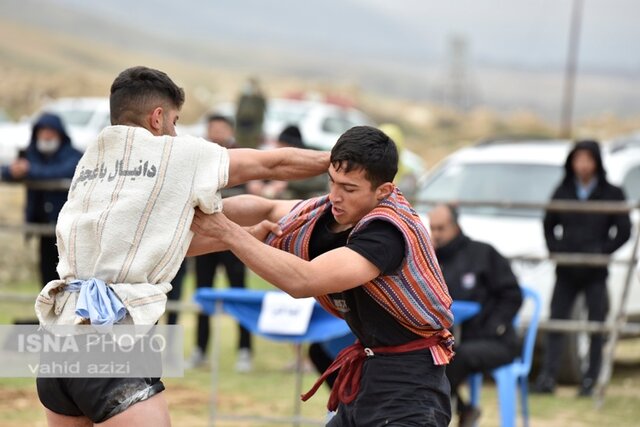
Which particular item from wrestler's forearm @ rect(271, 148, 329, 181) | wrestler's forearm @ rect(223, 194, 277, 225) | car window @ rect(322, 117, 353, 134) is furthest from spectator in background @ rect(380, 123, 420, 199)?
car window @ rect(322, 117, 353, 134)

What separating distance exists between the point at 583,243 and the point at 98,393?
5.98 metres

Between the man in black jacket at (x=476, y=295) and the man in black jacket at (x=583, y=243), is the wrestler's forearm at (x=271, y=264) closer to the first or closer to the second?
the man in black jacket at (x=476, y=295)

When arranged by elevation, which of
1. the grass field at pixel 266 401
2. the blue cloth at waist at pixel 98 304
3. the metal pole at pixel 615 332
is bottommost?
the grass field at pixel 266 401

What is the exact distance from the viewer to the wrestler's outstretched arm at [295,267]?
13.3ft

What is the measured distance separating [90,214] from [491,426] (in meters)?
4.82

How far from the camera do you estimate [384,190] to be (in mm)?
4262

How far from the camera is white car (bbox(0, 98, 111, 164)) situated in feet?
69.0

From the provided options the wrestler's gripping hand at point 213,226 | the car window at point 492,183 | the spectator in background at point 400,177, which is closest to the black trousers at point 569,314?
the car window at point 492,183

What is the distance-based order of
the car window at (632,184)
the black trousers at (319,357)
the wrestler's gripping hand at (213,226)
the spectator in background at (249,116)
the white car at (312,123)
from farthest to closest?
the white car at (312,123) → the spectator in background at (249,116) → the car window at (632,184) → the black trousers at (319,357) → the wrestler's gripping hand at (213,226)

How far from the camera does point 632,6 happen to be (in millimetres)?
67938

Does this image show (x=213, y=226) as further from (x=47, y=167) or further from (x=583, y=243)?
(x=47, y=167)

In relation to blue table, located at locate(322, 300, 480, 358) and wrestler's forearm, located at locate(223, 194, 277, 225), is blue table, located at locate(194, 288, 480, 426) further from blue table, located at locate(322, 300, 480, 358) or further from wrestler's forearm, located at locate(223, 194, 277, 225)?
wrestler's forearm, located at locate(223, 194, 277, 225)

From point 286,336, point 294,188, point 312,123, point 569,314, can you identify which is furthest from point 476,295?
point 312,123

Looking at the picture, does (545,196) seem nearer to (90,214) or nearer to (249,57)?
(90,214)
